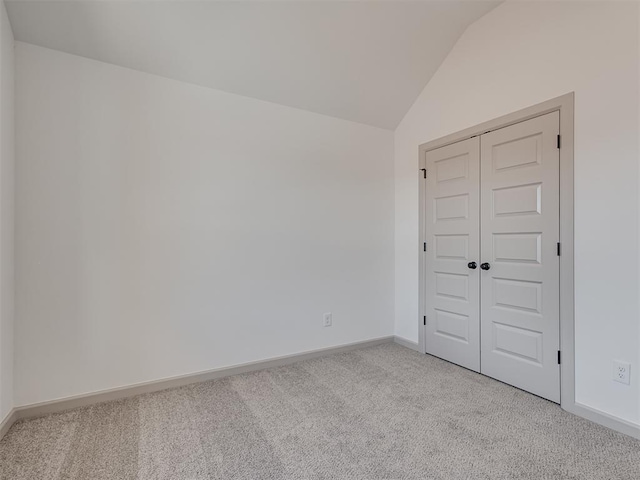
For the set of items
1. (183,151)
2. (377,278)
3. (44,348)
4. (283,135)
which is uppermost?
(283,135)

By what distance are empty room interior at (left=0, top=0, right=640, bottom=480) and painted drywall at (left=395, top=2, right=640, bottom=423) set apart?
0.01 meters

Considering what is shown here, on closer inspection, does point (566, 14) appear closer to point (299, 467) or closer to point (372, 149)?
point (372, 149)

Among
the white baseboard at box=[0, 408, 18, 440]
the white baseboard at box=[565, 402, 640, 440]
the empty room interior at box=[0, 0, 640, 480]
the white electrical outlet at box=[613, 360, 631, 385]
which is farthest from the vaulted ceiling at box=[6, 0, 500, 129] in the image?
the white baseboard at box=[565, 402, 640, 440]

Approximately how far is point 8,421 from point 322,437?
6.02 ft

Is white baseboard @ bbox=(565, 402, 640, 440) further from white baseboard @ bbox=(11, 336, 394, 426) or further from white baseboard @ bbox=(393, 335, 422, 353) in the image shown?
white baseboard @ bbox=(11, 336, 394, 426)

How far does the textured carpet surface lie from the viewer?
5.03ft

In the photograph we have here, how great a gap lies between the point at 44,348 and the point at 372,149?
319 cm

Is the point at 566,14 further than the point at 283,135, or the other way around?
the point at 283,135

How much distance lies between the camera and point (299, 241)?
2980 mm

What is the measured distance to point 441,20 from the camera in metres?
2.58

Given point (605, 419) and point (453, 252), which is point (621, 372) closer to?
point (605, 419)

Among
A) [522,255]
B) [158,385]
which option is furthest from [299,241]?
[522,255]

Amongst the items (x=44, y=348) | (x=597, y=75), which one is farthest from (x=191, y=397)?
(x=597, y=75)

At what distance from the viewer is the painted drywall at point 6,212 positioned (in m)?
1.79
